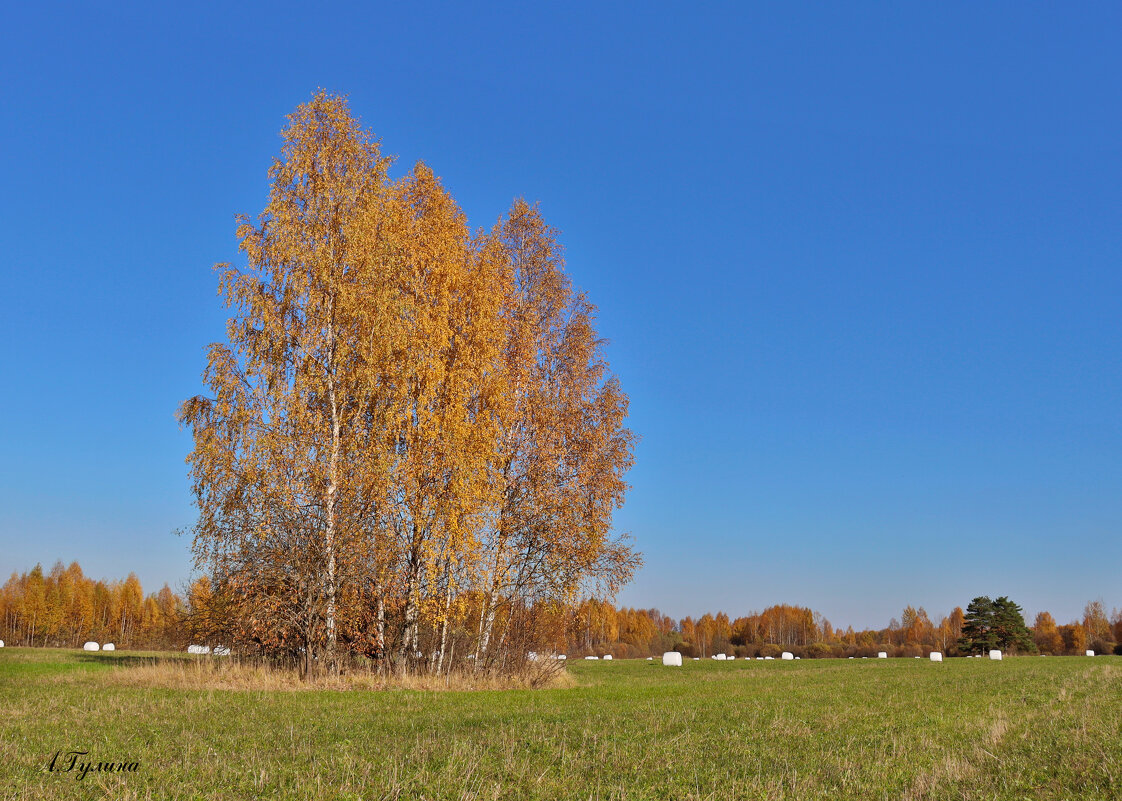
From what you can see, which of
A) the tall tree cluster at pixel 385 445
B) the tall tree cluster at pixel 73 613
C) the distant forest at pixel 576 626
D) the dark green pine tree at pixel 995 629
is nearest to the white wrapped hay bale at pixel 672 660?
the distant forest at pixel 576 626

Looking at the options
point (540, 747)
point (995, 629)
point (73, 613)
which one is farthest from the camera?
point (73, 613)

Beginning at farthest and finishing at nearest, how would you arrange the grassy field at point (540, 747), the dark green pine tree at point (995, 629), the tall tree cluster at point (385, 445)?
1. the dark green pine tree at point (995, 629)
2. the tall tree cluster at point (385, 445)
3. the grassy field at point (540, 747)

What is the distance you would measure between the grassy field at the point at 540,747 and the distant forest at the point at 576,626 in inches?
320

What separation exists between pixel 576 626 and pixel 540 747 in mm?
17008

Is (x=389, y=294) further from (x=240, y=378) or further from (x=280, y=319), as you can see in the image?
(x=240, y=378)

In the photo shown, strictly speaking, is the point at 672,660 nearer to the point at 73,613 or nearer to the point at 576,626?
the point at 576,626

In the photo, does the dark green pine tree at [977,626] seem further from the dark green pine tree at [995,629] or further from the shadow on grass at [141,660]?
the shadow on grass at [141,660]

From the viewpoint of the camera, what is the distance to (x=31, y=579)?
4195 inches

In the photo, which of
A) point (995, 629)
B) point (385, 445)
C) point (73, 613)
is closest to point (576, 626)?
point (385, 445)

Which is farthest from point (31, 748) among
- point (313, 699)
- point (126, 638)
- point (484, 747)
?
point (126, 638)

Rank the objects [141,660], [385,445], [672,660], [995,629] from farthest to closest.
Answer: [995,629]
[672,660]
[141,660]
[385,445]

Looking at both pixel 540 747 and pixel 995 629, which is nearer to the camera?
pixel 540 747

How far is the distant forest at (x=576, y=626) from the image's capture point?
26.9m

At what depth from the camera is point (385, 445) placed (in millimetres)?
23156
